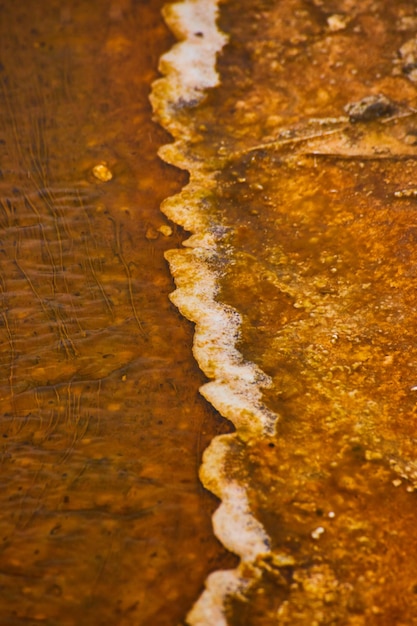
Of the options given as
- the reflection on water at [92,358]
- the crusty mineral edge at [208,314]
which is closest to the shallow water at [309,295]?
the crusty mineral edge at [208,314]

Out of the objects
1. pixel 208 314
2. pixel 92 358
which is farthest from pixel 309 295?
pixel 92 358

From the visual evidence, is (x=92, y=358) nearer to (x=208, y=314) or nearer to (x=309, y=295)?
(x=208, y=314)

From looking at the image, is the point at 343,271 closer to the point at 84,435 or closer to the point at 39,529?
the point at 84,435

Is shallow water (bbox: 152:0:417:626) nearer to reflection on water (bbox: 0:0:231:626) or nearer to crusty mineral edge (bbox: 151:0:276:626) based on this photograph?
crusty mineral edge (bbox: 151:0:276:626)

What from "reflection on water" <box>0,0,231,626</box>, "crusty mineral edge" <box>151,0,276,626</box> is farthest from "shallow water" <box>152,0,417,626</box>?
"reflection on water" <box>0,0,231,626</box>

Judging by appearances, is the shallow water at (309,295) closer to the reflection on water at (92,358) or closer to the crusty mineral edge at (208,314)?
the crusty mineral edge at (208,314)
